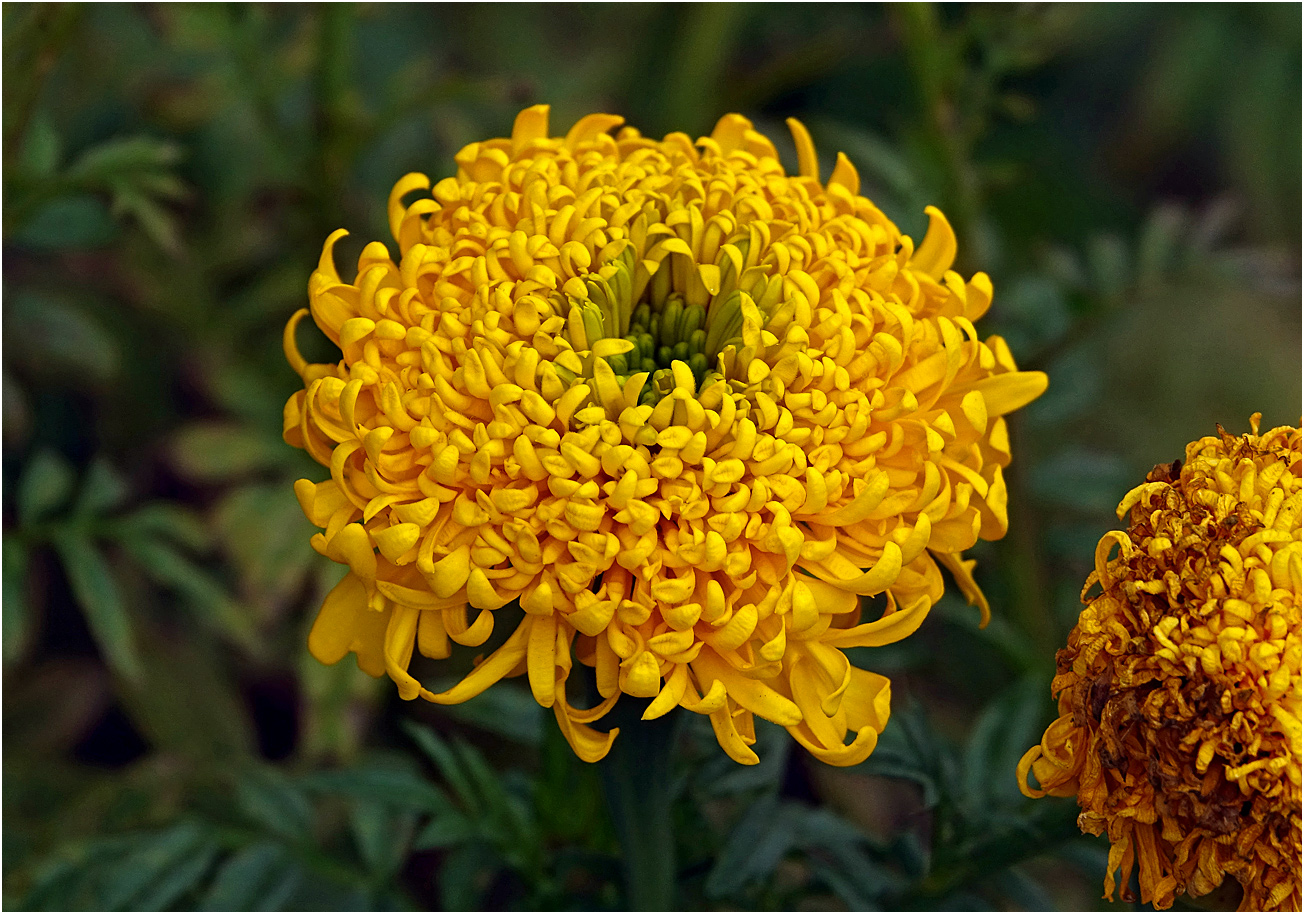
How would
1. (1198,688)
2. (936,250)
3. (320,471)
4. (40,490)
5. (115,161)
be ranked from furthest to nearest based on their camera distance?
(320,471) → (40,490) → (115,161) → (936,250) → (1198,688)

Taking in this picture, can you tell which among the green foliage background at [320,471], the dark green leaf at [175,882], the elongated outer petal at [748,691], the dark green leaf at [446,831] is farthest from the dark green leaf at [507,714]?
the elongated outer petal at [748,691]

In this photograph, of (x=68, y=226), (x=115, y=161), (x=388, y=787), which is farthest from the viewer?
(x=68, y=226)

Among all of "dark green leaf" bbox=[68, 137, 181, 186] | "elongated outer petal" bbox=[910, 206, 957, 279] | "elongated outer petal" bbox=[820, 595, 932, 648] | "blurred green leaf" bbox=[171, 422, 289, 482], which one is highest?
"dark green leaf" bbox=[68, 137, 181, 186]

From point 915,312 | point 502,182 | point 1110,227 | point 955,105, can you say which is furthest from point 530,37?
A: point 915,312

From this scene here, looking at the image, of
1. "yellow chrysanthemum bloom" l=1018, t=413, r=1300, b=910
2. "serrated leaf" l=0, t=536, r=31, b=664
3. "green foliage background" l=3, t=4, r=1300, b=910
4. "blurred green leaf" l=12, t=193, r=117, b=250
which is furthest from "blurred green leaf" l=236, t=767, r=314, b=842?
"yellow chrysanthemum bloom" l=1018, t=413, r=1300, b=910

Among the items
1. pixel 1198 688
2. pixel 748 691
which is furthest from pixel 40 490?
pixel 1198 688

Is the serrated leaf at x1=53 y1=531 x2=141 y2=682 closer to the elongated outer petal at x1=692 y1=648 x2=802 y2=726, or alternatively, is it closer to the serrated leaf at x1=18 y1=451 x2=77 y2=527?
the serrated leaf at x1=18 y1=451 x2=77 y2=527

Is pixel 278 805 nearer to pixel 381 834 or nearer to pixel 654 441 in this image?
pixel 381 834
